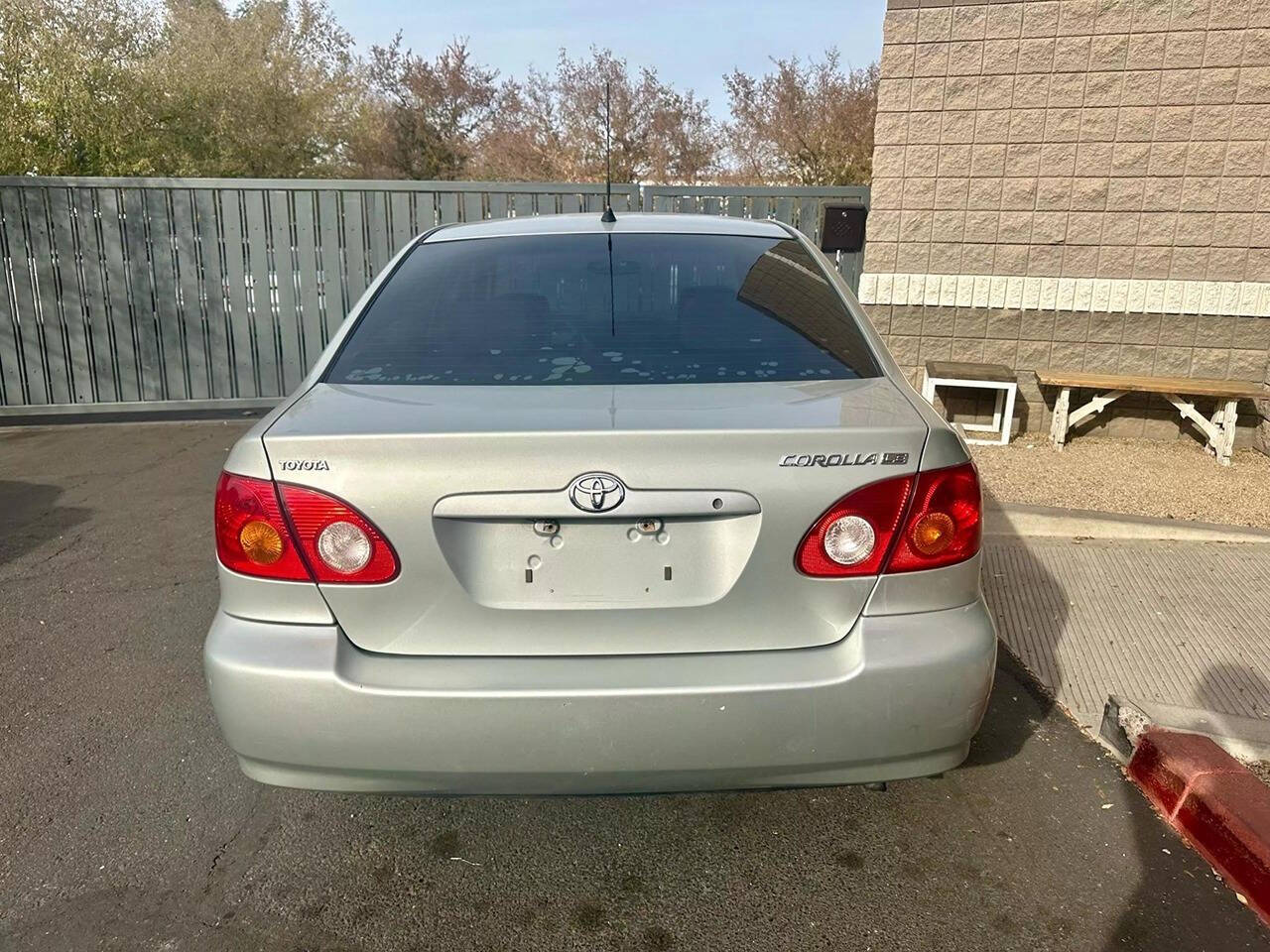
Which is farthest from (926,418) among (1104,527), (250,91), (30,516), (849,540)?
(250,91)

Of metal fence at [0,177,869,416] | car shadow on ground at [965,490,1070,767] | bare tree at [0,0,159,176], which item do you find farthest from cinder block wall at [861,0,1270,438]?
bare tree at [0,0,159,176]

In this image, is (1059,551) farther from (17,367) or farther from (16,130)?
(16,130)

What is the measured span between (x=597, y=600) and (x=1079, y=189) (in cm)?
633

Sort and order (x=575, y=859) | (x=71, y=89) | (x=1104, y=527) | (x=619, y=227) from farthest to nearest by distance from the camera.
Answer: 1. (x=71, y=89)
2. (x=1104, y=527)
3. (x=619, y=227)
4. (x=575, y=859)

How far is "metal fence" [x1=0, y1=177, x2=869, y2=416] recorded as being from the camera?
8.09 metres

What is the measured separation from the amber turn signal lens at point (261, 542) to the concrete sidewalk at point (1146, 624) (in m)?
2.65

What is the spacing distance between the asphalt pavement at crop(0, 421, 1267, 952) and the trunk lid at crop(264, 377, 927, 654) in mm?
735

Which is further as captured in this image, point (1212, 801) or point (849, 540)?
point (1212, 801)

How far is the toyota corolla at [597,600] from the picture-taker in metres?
1.96

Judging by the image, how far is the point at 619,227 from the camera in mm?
3088

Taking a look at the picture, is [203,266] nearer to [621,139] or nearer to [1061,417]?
[1061,417]

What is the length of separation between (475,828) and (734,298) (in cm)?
168

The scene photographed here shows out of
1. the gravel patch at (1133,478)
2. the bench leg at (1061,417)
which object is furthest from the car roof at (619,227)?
the bench leg at (1061,417)

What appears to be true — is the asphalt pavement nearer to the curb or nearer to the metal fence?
the curb
